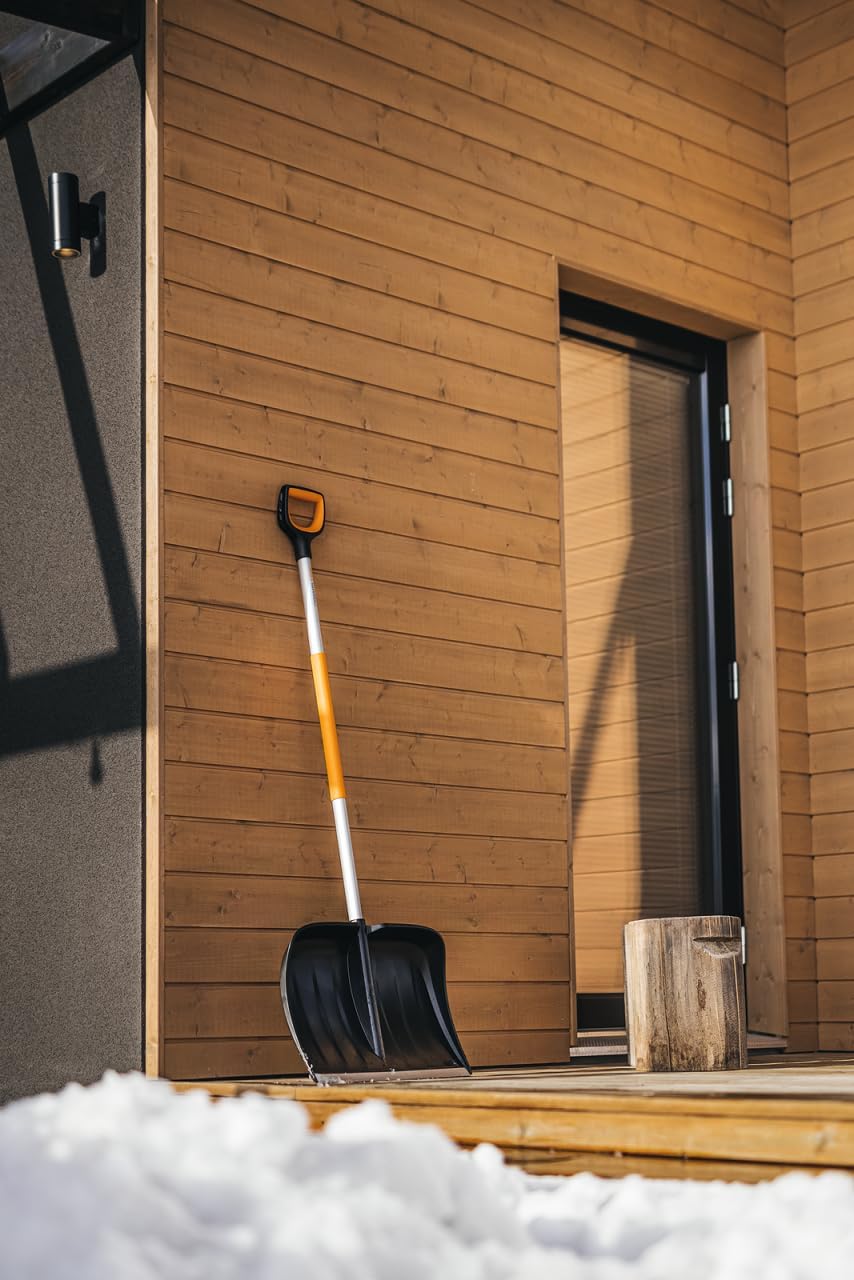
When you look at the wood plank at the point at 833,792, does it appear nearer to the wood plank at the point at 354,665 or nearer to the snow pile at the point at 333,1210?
the wood plank at the point at 354,665

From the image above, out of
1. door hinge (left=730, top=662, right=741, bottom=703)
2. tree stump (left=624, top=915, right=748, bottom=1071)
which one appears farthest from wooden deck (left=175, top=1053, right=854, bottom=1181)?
door hinge (left=730, top=662, right=741, bottom=703)

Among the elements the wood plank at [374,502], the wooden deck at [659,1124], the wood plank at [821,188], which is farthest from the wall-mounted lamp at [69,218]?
the wood plank at [821,188]

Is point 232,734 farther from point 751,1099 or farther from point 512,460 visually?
point 751,1099

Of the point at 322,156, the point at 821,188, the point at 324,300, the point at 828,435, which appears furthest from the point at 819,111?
the point at 324,300

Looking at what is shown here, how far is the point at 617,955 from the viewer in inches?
165

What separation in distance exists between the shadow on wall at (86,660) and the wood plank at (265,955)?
408 mm

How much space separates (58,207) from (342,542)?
94cm

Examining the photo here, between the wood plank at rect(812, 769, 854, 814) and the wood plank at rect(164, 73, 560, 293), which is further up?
the wood plank at rect(164, 73, 560, 293)

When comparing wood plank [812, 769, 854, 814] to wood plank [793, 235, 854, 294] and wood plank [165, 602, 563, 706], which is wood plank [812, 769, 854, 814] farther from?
wood plank [793, 235, 854, 294]

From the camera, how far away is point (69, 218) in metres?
3.45

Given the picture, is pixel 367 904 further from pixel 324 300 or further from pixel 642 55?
pixel 642 55

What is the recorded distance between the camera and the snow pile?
3.62ft

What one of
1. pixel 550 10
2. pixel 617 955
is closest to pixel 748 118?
pixel 550 10

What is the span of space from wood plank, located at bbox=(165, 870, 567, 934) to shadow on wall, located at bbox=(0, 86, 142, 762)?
1.10ft
